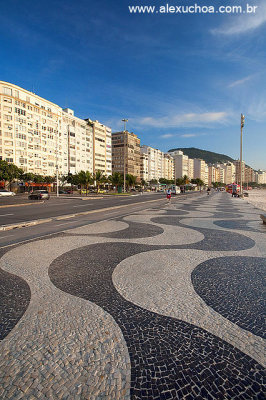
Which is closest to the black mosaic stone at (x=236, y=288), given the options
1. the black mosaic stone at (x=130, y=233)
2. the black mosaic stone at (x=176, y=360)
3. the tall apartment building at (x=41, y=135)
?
the black mosaic stone at (x=176, y=360)

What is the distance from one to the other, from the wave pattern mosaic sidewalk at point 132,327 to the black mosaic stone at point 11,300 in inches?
0.6

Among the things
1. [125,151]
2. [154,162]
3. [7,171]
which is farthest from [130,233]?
[154,162]

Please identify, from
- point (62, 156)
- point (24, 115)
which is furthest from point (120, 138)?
point (24, 115)

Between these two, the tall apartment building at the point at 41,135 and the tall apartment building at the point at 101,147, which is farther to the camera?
the tall apartment building at the point at 101,147

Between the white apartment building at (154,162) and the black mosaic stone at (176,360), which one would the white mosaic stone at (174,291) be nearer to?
the black mosaic stone at (176,360)

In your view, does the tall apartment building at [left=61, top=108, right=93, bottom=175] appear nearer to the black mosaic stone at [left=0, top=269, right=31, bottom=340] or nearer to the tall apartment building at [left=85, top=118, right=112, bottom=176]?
the tall apartment building at [left=85, top=118, right=112, bottom=176]

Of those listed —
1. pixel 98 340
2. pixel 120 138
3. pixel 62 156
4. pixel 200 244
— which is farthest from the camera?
pixel 120 138

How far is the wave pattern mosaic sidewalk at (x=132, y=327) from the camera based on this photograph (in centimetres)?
195

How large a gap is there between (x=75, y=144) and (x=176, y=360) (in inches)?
4126

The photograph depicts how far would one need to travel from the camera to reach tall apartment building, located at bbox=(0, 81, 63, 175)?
69375 mm

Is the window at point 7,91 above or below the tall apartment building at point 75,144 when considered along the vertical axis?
above

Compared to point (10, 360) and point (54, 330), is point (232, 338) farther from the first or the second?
point (10, 360)

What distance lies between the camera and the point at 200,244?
7.02m

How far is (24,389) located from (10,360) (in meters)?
0.44
